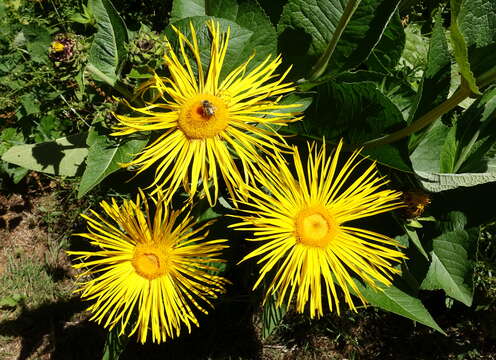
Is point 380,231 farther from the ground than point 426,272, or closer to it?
farther from the ground

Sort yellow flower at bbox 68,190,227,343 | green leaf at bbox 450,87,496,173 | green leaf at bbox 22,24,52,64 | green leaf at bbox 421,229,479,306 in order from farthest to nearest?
green leaf at bbox 22,24,52,64
green leaf at bbox 421,229,479,306
yellow flower at bbox 68,190,227,343
green leaf at bbox 450,87,496,173

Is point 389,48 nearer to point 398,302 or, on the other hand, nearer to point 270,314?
point 398,302

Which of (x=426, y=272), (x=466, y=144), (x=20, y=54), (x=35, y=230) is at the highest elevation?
(x=20, y=54)

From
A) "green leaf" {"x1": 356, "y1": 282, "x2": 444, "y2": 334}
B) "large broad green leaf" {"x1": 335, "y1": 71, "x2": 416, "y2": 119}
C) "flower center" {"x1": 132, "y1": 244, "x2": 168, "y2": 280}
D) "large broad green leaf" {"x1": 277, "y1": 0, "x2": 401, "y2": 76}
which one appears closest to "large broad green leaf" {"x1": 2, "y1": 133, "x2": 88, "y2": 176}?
"flower center" {"x1": 132, "y1": 244, "x2": 168, "y2": 280}

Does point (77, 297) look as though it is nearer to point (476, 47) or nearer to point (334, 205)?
point (334, 205)

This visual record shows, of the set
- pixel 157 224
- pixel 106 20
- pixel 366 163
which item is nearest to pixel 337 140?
pixel 366 163

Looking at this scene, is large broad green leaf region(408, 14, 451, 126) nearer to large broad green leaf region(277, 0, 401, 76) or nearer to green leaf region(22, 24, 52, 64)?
large broad green leaf region(277, 0, 401, 76)
